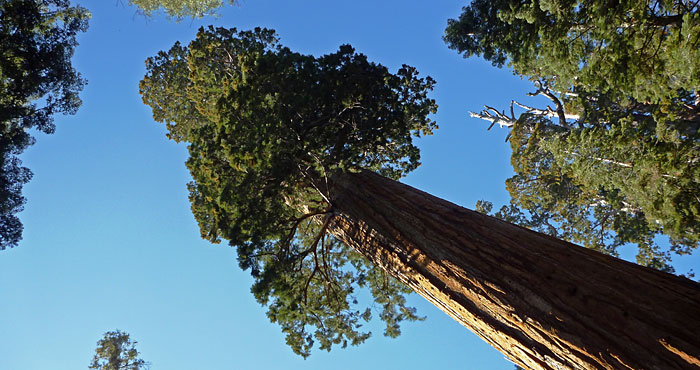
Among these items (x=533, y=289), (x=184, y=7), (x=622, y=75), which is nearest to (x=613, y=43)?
(x=622, y=75)

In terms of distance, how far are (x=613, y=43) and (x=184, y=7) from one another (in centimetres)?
1131

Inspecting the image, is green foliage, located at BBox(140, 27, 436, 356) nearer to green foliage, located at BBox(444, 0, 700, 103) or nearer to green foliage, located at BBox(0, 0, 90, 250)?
green foliage, located at BBox(444, 0, 700, 103)

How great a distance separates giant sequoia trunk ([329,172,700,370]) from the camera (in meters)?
3.72

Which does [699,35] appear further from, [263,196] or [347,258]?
[347,258]

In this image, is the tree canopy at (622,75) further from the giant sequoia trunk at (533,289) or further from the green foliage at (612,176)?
the giant sequoia trunk at (533,289)

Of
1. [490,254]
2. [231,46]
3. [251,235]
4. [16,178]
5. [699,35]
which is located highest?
[699,35]

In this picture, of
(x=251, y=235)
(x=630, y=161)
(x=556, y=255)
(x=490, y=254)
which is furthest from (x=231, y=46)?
(x=630, y=161)

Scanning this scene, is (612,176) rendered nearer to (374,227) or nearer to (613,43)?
(613,43)

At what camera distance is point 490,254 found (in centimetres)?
504

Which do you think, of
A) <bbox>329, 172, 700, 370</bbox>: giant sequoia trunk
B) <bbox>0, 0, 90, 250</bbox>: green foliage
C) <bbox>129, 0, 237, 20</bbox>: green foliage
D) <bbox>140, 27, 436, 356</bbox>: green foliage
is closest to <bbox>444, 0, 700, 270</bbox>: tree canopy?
<bbox>140, 27, 436, 356</bbox>: green foliage

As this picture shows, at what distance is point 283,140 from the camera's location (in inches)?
248

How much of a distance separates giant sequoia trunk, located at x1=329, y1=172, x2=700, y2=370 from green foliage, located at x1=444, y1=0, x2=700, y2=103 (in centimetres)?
335

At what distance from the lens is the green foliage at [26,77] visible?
945 centimetres

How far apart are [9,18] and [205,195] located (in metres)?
7.09
